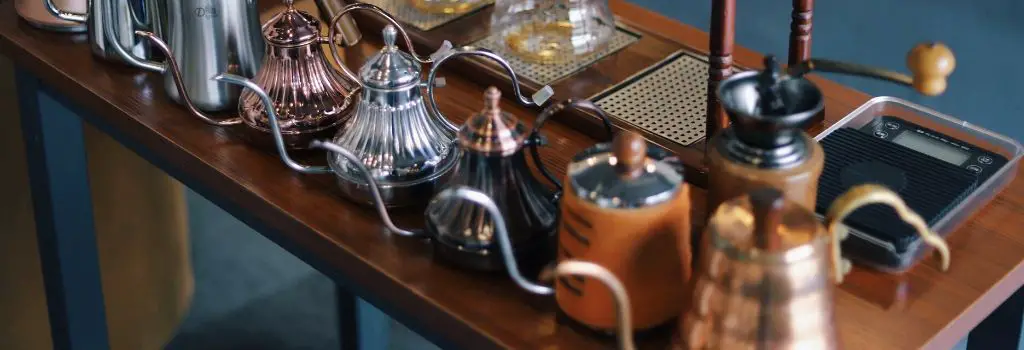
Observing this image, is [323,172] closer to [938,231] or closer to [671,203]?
[671,203]

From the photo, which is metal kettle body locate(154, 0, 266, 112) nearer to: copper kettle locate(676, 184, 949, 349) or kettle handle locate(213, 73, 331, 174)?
kettle handle locate(213, 73, 331, 174)

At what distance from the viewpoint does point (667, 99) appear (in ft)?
3.99

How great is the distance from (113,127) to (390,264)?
0.44m

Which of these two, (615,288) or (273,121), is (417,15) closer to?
(273,121)

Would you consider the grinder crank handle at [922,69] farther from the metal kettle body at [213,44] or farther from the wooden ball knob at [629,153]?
the metal kettle body at [213,44]

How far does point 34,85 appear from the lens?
137cm

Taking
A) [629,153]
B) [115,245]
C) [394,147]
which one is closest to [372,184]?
[394,147]

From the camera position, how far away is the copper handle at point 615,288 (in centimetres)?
75

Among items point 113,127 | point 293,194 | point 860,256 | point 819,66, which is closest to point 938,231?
point 860,256

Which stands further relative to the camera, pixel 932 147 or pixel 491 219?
pixel 932 147

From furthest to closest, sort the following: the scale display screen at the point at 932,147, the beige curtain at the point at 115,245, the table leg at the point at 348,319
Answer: the beige curtain at the point at 115,245 → the table leg at the point at 348,319 → the scale display screen at the point at 932,147

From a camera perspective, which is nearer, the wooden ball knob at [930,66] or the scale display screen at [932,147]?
the wooden ball knob at [930,66]

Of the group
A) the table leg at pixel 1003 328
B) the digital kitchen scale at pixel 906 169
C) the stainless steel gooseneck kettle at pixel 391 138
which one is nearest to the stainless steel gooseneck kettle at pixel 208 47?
the stainless steel gooseneck kettle at pixel 391 138

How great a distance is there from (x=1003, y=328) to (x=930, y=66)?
1.30 feet
